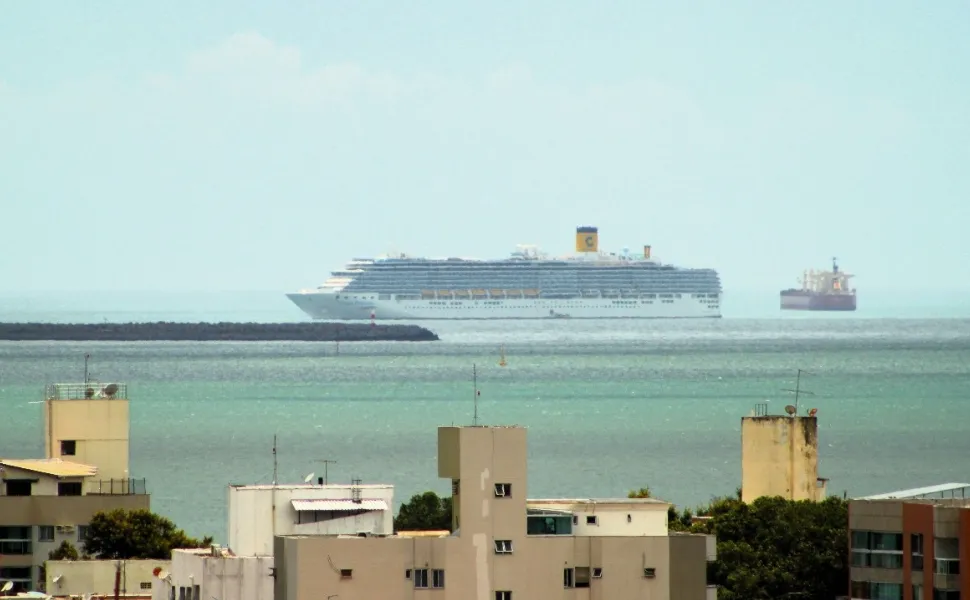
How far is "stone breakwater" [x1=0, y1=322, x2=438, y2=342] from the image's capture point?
148125mm

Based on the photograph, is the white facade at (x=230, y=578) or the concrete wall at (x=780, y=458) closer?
the white facade at (x=230, y=578)

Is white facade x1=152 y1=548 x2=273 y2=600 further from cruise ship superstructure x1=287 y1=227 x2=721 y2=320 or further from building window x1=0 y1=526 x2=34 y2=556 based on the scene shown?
cruise ship superstructure x1=287 y1=227 x2=721 y2=320

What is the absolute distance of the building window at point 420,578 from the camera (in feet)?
57.7

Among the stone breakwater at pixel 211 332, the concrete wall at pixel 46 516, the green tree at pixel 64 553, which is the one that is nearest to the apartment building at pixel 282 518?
the green tree at pixel 64 553

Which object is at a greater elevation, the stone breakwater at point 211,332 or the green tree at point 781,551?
the stone breakwater at point 211,332

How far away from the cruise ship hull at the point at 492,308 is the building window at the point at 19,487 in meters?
151

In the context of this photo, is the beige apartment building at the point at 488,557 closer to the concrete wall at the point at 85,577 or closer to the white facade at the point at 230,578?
the white facade at the point at 230,578

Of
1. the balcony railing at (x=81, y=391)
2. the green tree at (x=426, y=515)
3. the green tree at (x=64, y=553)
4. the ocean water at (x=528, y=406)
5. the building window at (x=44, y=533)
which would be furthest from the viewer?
the ocean water at (x=528, y=406)

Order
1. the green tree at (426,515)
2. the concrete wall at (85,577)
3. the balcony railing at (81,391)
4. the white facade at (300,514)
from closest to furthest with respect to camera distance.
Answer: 1. the white facade at (300,514)
2. the concrete wall at (85,577)
3. the balcony railing at (81,391)
4. the green tree at (426,515)

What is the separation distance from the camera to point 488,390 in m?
93.0

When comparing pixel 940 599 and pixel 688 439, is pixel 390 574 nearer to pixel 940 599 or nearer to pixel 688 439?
pixel 940 599

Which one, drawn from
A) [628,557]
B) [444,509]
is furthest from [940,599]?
[444,509]

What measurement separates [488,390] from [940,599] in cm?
7364

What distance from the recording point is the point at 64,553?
81.4 ft
